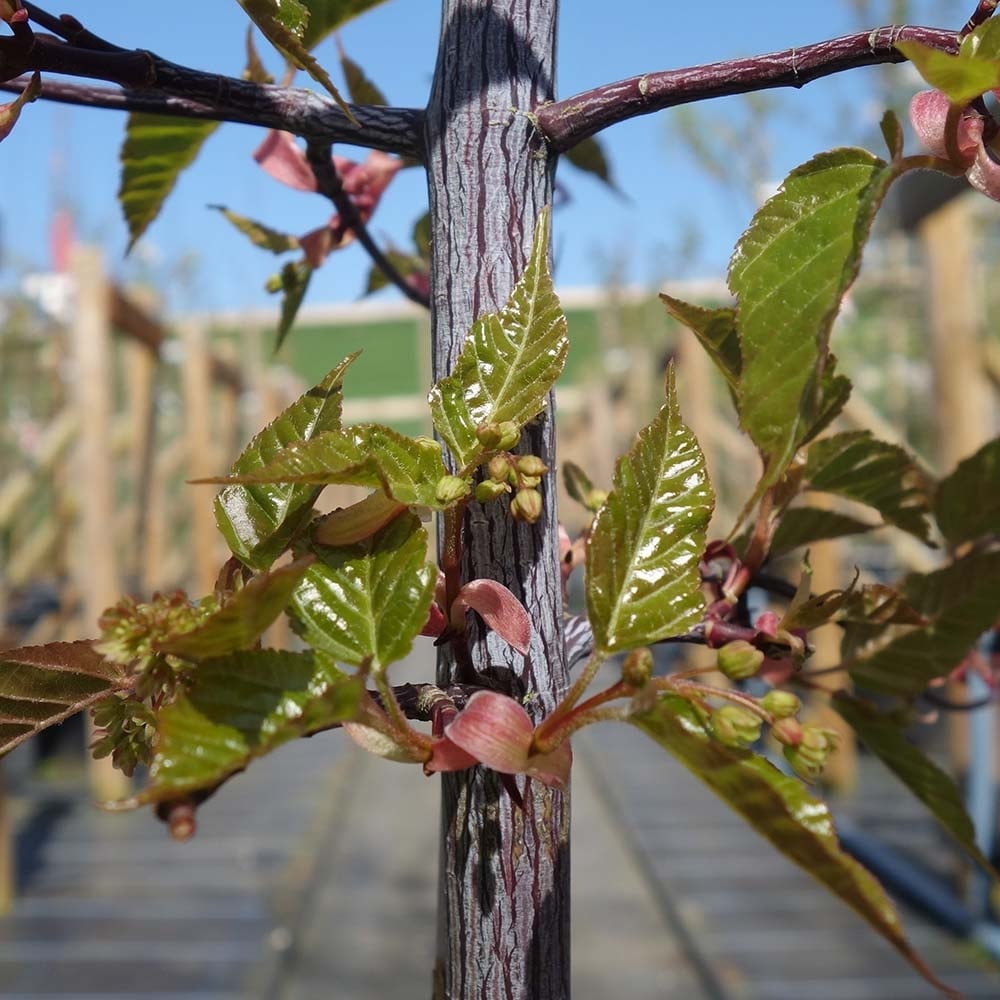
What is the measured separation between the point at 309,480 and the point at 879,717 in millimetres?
163

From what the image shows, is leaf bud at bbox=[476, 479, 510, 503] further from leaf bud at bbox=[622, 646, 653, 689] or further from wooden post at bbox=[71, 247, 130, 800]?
wooden post at bbox=[71, 247, 130, 800]

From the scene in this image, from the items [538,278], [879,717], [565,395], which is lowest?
[879,717]

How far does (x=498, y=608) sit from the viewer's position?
0.65ft

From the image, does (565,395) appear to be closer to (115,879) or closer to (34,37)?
(115,879)

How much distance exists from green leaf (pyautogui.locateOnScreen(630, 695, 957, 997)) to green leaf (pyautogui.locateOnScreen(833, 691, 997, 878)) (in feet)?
0.28

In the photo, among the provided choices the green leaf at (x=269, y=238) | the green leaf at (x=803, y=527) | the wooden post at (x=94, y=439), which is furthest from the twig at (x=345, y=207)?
the wooden post at (x=94, y=439)

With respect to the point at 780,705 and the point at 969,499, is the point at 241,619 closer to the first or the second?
the point at 780,705

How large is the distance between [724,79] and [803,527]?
0.14m

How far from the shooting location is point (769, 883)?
6.59 ft

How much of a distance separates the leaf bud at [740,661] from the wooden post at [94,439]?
2.33 metres

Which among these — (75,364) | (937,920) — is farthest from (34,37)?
(75,364)

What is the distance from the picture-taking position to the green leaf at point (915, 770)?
23 centimetres

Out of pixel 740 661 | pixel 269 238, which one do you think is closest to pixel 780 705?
pixel 740 661

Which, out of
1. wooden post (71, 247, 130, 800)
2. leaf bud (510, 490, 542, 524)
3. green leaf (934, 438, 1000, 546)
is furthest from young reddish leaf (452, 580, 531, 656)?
wooden post (71, 247, 130, 800)
